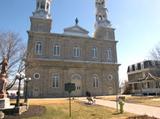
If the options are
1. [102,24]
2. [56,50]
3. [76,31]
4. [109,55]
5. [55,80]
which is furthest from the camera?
[102,24]

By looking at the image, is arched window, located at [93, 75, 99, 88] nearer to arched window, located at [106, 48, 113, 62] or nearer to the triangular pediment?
arched window, located at [106, 48, 113, 62]

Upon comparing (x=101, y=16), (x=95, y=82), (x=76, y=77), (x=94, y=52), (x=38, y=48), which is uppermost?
(x=101, y=16)

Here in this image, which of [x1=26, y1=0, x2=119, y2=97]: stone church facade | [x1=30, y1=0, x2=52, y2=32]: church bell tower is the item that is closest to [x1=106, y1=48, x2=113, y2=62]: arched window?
[x1=26, y1=0, x2=119, y2=97]: stone church facade

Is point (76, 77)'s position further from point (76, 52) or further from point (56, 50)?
point (56, 50)

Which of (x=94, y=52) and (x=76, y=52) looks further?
(x=94, y=52)

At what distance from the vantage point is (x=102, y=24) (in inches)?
1982

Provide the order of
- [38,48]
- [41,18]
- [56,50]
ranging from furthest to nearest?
1. [56,50]
2. [41,18]
3. [38,48]

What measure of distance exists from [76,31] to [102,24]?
8088 mm

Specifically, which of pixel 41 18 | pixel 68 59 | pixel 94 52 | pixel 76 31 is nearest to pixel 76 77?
pixel 68 59

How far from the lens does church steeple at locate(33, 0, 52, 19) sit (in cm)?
4397

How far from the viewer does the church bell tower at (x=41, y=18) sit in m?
43.0

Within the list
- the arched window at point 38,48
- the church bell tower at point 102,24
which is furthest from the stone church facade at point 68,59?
the church bell tower at point 102,24

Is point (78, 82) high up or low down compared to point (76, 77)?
down

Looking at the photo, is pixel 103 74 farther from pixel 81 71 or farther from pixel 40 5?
pixel 40 5
